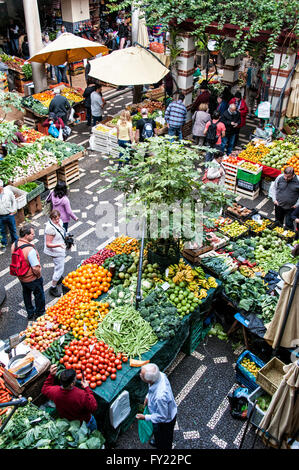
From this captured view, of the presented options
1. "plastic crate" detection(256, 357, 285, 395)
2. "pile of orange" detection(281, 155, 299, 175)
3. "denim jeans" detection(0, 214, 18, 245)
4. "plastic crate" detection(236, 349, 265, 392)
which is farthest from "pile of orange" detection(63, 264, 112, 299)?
"pile of orange" detection(281, 155, 299, 175)

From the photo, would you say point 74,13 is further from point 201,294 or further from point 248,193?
point 201,294

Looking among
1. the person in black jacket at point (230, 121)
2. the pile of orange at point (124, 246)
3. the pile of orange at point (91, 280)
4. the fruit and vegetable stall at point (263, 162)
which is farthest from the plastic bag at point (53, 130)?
the pile of orange at point (91, 280)

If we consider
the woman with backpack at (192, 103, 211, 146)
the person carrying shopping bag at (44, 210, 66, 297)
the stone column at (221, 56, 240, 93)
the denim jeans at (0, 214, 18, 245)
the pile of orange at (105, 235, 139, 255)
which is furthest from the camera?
the stone column at (221, 56, 240, 93)

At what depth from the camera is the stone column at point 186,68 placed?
1160cm

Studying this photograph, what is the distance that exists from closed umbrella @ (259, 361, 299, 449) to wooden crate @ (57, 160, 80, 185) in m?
7.44

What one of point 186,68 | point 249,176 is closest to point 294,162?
point 249,176

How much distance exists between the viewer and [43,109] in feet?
40.9

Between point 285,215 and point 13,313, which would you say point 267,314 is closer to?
point 285,215

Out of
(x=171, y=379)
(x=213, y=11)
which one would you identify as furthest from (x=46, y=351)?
(x=213, y=11)

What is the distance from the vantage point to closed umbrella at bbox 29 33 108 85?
11.5 metres

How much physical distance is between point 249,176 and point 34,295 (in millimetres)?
5879

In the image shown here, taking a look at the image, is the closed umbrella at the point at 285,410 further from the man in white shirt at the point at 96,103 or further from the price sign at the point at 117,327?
the man in white shirt at the point at 96,103

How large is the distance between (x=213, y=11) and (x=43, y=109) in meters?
5.51

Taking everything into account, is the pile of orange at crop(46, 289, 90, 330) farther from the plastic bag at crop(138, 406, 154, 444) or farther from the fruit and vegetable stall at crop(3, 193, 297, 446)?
the plastic bag at crop(138, 406, 154, 444)
